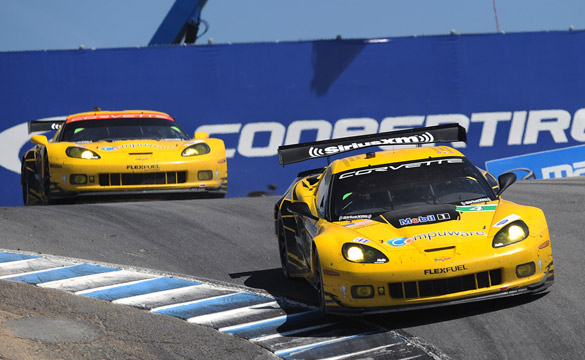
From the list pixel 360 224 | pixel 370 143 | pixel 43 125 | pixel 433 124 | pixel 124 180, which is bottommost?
pixel 433 124

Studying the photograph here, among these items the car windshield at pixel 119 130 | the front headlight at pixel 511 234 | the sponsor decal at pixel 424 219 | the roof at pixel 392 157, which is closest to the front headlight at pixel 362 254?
the sponsor decal at pixel 424 219

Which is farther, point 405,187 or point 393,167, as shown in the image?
point 393,167

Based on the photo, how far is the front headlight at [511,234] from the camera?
6145mm

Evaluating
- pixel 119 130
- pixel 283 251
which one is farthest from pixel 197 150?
pixel 283 251

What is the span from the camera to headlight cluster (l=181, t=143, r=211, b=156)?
39.2 ft

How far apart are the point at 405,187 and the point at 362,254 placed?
1102mm

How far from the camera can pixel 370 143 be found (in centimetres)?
796

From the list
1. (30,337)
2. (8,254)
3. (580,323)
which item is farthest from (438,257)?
(8,254)

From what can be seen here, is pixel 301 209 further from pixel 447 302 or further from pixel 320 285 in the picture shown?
pixel 447 302

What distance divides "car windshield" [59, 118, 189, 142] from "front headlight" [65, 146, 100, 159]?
2.13 ft

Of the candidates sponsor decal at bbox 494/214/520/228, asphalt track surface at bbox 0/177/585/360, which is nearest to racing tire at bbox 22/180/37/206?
asphalt track surface at bbox 0/177/585/360

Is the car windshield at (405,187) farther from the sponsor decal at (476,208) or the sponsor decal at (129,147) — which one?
the sponsor decal at (129,147)

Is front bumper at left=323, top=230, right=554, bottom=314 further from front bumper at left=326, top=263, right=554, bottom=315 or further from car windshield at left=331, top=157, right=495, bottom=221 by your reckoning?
car windshield at left=331, top=157, right=495, bottom=221

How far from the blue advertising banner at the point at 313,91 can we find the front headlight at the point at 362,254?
9.66 metres
